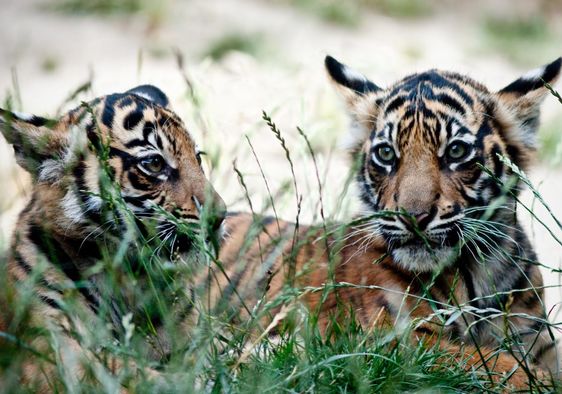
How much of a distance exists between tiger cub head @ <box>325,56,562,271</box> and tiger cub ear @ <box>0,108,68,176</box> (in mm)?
1244

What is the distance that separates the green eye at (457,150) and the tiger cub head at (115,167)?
0.94 meters

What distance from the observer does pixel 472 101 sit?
3.51m

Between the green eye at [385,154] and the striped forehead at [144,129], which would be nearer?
the striped forehead at [144,129]

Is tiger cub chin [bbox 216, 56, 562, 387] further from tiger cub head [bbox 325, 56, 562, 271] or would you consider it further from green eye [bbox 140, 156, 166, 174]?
green eye [bbox 140, 156, 166, 174]

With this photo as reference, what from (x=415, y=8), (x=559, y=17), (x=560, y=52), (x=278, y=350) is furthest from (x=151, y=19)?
(x=278, y=350)

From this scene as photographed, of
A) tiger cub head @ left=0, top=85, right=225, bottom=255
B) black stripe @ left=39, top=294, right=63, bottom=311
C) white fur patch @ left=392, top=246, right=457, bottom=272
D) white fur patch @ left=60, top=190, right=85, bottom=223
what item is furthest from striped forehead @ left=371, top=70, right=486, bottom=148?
black stripe @ left=39, top=294, right=63, bottom=311

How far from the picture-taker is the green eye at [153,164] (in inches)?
125

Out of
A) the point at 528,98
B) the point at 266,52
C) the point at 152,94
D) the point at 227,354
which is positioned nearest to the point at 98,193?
the point at 152,94

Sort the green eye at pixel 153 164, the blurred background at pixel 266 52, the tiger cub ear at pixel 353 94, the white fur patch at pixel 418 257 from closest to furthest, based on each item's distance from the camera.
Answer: the green eye at pixel 153 164 < the white fur patch at pixel 418 257 < the tiger cub ear at pixel 353 94 < the blurred background at pixel 266 52

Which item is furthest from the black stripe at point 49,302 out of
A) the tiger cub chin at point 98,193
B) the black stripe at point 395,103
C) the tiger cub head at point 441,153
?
the black stripe at point 395,103

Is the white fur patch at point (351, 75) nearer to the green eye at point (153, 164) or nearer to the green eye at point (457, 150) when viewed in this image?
the green eye at point (457, 150)

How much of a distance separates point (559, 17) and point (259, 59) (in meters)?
4.86

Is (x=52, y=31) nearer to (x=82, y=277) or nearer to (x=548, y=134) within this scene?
(x=548, y=134)

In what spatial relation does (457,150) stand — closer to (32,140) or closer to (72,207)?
(72,207)
